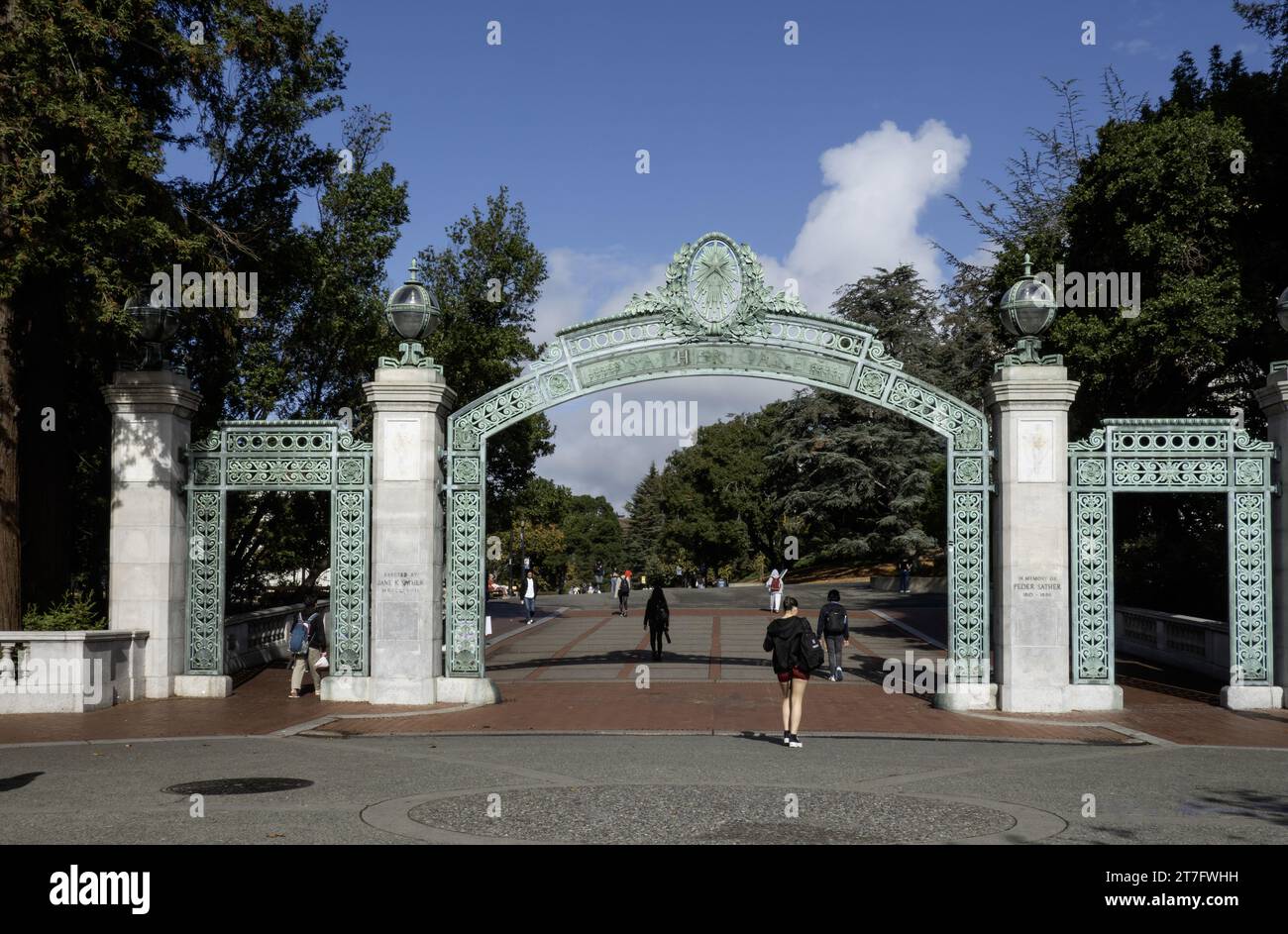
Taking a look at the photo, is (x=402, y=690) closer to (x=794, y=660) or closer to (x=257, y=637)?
(x=794, y=660)

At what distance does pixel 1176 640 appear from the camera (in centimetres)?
2231

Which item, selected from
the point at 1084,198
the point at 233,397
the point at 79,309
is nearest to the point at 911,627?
the point at 1084,198

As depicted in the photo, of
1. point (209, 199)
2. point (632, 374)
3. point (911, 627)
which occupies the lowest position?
point (911, 627)

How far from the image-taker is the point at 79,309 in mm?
16828

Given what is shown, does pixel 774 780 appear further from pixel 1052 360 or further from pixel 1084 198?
pixel 1084 198

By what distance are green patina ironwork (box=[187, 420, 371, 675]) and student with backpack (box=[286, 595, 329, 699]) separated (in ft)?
3.13

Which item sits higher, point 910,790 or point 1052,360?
point 1052,360

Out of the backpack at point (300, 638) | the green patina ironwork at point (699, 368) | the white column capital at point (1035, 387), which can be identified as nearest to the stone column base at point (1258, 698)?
the green patina ironwork at point (699, 368)

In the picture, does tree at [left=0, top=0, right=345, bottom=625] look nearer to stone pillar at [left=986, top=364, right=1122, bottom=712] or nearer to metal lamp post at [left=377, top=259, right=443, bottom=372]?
metal lamp post at [left=377, top=259, right=443, bottom=372]

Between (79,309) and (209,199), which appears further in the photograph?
(209,199)

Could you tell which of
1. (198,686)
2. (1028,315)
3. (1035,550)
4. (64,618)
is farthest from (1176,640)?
(64,618)
